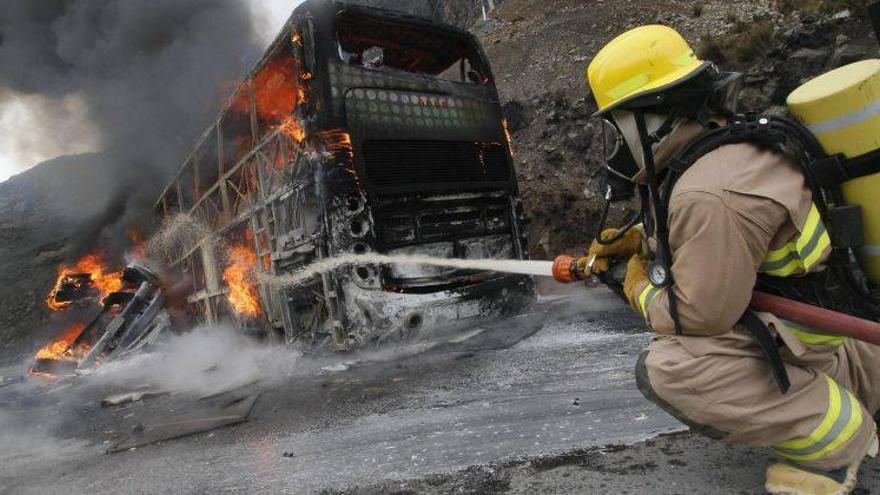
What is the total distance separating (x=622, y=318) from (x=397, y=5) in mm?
44710

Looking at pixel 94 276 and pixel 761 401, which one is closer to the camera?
pixel 761 401

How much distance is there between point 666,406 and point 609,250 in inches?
23.9

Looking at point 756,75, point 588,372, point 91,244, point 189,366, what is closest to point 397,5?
point 91,244

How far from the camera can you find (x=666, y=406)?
1.81m

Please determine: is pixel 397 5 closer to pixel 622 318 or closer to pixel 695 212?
pixel 622 318

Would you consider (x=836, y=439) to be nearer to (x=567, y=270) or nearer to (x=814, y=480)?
(x=814, y=480)

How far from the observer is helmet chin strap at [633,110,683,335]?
1685 mm

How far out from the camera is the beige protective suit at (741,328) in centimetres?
152

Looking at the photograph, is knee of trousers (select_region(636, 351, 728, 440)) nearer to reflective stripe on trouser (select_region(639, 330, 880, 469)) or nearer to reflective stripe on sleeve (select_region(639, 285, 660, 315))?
reflective stripe on trouser (select_region(639, 330, 880, 469))

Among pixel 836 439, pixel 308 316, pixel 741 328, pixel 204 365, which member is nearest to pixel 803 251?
pixel 741 328

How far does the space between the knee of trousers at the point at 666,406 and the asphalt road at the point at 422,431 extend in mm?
216

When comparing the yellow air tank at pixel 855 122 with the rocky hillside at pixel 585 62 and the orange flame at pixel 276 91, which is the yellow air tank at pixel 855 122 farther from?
the rocky hillside at pixel 585 62

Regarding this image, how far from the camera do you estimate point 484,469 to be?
2.25 metres

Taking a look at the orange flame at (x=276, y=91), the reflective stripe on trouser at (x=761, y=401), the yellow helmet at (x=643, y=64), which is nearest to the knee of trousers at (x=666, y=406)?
the reflective stripe on trouser at (x=761, y=401)
